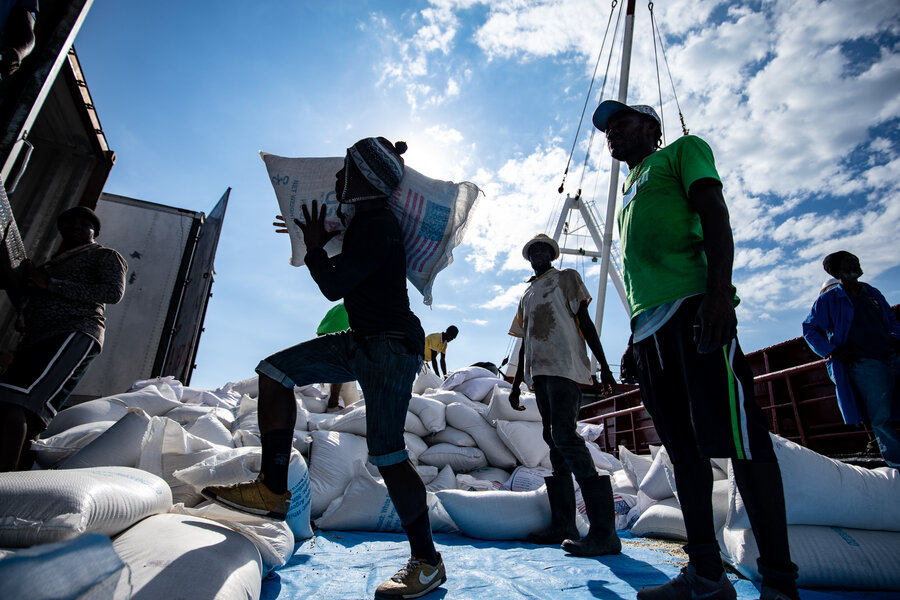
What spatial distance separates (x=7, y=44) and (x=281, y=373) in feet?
5.53

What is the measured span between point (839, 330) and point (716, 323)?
2576 millimetres

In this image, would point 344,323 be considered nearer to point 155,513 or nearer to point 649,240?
point 155,513

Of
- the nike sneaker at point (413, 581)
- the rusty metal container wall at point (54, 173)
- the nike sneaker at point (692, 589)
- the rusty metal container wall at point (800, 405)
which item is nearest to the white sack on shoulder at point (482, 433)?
the rusty metal container wall at point (800, 405)

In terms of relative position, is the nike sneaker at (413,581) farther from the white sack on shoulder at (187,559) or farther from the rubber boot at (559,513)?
the rubber boot at (559,513)

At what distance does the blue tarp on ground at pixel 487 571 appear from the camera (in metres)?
1.33

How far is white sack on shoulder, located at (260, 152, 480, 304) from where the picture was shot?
1621 mm

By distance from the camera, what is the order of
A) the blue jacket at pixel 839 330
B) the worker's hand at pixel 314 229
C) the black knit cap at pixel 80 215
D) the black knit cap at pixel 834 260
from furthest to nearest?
the black knit cap at pixel 834 260, the blue jacket at pixel 839 330, the black knit cap at pixel 80 215, the worker's hand at pixel 314 229

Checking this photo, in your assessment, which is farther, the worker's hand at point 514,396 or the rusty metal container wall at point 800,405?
the rusty metal container wall at point 800,405

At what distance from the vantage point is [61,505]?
2.86 ft

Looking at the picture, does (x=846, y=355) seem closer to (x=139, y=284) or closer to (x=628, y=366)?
(x=628, y=366)

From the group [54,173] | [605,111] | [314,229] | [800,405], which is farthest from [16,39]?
[800,405]

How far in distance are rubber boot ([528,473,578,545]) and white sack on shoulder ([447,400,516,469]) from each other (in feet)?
4.14

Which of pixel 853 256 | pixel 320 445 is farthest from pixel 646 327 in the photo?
pixel 853 256

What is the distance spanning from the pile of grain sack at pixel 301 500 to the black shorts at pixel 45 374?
0.81ft
